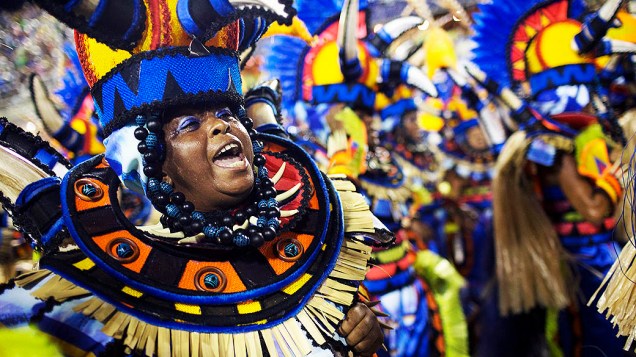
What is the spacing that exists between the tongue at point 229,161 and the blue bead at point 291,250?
→ 11.0 inches

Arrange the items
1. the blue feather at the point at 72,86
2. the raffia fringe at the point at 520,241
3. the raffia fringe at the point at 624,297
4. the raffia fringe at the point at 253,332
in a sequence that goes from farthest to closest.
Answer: the raffia fringe at the point at 520,241 → the raffia fringe at the point at 624,297 → the blue feather at the point at 72,86 → the raffia fringe at the point at 253,332

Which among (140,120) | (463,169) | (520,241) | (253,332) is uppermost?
(140,120)

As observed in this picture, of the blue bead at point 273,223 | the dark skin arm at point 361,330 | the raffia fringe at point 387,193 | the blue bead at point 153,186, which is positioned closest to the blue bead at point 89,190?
the blue bead at point 153,186

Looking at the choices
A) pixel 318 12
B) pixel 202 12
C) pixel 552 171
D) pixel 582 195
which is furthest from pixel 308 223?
pixel 552 171

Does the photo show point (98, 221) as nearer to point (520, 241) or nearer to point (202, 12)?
point (202, 12)

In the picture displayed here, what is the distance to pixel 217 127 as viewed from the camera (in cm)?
157

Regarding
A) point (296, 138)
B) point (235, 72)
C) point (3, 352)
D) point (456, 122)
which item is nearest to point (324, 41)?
point (296, 138)

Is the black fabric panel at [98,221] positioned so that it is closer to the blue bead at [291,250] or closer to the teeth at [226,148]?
the teeth at [226,148]

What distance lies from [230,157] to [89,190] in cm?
39

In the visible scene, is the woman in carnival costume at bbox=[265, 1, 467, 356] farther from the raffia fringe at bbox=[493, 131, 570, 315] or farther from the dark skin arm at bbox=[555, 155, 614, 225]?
the dark skin arm at bbox=[555, 155, 614, 225]

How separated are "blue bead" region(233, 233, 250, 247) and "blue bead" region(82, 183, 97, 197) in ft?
1.31

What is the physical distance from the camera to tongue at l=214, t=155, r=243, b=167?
1.58 metres

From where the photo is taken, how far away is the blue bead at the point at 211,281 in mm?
1530

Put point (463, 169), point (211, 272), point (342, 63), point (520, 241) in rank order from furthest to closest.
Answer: point (463, 169) → point (520, 241) → point (342, 63) → point (211, 272)
